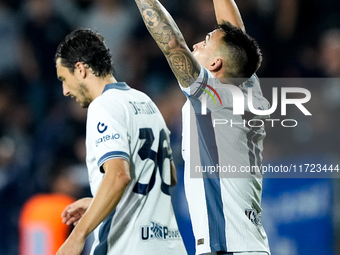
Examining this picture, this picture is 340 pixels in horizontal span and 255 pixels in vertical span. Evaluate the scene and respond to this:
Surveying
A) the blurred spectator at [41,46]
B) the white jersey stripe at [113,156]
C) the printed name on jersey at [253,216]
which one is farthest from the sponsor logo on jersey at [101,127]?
the blurred spectator at [41,46]

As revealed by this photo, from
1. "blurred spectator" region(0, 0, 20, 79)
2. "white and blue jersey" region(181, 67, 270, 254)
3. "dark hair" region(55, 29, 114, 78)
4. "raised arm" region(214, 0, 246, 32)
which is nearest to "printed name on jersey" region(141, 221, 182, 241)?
"white and blue jersey" region(181, 67, 270, 254)

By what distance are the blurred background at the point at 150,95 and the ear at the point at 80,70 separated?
230 centimetres

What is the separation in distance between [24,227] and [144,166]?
3083 millimetres

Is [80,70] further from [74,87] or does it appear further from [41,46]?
[41,46]

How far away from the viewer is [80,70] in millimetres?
3287

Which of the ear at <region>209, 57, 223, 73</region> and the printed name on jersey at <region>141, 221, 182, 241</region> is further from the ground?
the ear at <region>209, 57, 223, 73</region>

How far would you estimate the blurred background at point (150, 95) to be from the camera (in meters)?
4.96

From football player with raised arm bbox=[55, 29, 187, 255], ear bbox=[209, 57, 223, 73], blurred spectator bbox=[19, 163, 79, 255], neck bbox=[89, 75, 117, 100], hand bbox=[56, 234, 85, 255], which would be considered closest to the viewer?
hand bbox=[56, 234, 85, 255]

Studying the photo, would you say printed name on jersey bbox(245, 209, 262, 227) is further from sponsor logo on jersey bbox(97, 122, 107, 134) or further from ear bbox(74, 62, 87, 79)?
ear bbox(74, 62, 87, 79)

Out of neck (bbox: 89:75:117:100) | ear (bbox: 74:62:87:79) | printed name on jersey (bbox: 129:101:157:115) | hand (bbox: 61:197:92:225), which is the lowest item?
hand (bbox: 61:197:92:225)

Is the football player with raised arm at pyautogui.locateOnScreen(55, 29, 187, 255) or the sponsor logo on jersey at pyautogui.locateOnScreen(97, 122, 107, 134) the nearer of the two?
the football player with raised arm at pyautogui.locateOnScreen(55, 29, 187, 255)

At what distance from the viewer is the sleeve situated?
107 inches

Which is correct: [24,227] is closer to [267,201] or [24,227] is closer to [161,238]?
[267,201]

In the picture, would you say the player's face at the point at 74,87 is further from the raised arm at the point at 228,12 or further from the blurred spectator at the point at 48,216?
the blurred spectator at the point at 48,216
